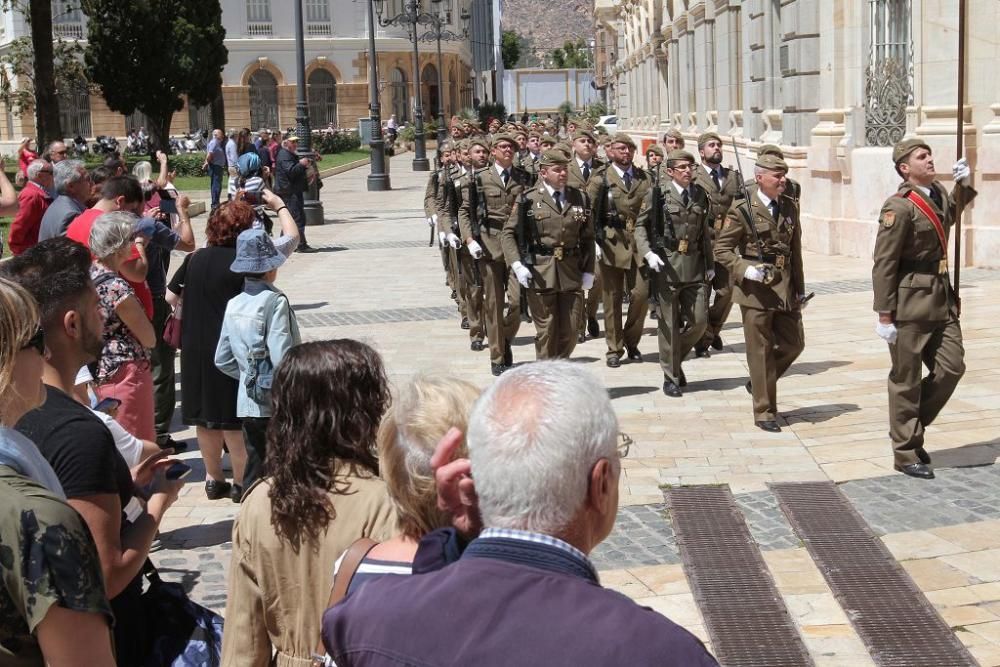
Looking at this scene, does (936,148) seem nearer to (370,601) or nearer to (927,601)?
(927,601)

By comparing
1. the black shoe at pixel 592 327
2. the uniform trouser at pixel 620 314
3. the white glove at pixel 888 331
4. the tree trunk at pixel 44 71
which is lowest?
the black shoe at pixel 592 327

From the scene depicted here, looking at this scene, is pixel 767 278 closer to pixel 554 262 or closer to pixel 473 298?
pixel 554 262

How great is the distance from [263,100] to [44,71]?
1932 inches

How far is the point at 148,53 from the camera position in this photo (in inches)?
1950

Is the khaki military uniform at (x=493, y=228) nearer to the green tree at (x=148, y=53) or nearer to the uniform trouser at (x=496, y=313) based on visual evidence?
the uniform trouser at (x=496, y=313)

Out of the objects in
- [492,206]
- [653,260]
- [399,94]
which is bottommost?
[653,260]

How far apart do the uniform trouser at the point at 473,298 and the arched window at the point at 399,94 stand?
65.8m

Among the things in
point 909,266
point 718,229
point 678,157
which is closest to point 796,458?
point 909,266

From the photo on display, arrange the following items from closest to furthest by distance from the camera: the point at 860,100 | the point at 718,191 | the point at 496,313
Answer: the point at 496,313 < the point at 718,191 < the point at 860,100

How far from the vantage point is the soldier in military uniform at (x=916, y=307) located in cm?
752

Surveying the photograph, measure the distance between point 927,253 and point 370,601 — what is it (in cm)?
602

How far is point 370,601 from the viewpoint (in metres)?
2.21

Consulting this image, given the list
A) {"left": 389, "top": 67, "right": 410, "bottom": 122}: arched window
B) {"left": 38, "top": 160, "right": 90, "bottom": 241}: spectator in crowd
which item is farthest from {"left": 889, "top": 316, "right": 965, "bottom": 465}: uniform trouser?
{"left": 389, "top": 67, "right": 410, "bottom": 122}: arched window

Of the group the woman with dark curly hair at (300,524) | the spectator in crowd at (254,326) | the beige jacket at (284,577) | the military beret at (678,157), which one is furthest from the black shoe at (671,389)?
the beige jacket at (284,577)
